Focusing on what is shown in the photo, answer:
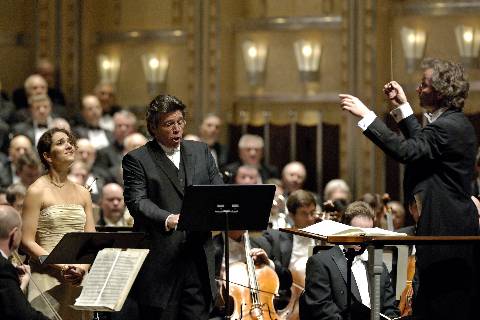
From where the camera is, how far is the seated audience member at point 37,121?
10.1 meters

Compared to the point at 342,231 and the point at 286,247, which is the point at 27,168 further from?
the point at 342,231

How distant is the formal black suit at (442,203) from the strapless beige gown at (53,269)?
191 centimetres

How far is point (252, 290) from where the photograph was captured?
262 inches

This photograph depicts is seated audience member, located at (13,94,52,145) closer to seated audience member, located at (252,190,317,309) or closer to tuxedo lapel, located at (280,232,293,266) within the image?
seated audience member, located at (252,190,317,309)

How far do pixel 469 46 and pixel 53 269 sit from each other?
615 centimetres

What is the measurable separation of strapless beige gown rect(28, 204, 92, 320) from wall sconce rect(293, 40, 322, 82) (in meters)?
5.99

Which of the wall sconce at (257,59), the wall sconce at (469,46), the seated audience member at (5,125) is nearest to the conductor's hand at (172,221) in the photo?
the seated audience member at (5,125)

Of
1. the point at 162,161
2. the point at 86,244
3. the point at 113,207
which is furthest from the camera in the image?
the point at 113,207

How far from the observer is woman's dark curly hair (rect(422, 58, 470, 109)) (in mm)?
4961

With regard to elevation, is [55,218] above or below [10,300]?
above

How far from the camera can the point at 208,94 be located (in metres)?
11.9

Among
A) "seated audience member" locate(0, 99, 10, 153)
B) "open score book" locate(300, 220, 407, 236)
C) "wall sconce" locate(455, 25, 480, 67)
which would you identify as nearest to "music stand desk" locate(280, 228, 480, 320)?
"open score book" locate(300, 220, 407, 236)

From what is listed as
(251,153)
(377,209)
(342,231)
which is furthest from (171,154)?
(251,153)

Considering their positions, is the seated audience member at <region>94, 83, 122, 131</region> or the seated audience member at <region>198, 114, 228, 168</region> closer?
the seated audience member at <region>198, 114, 228, 168</region>
